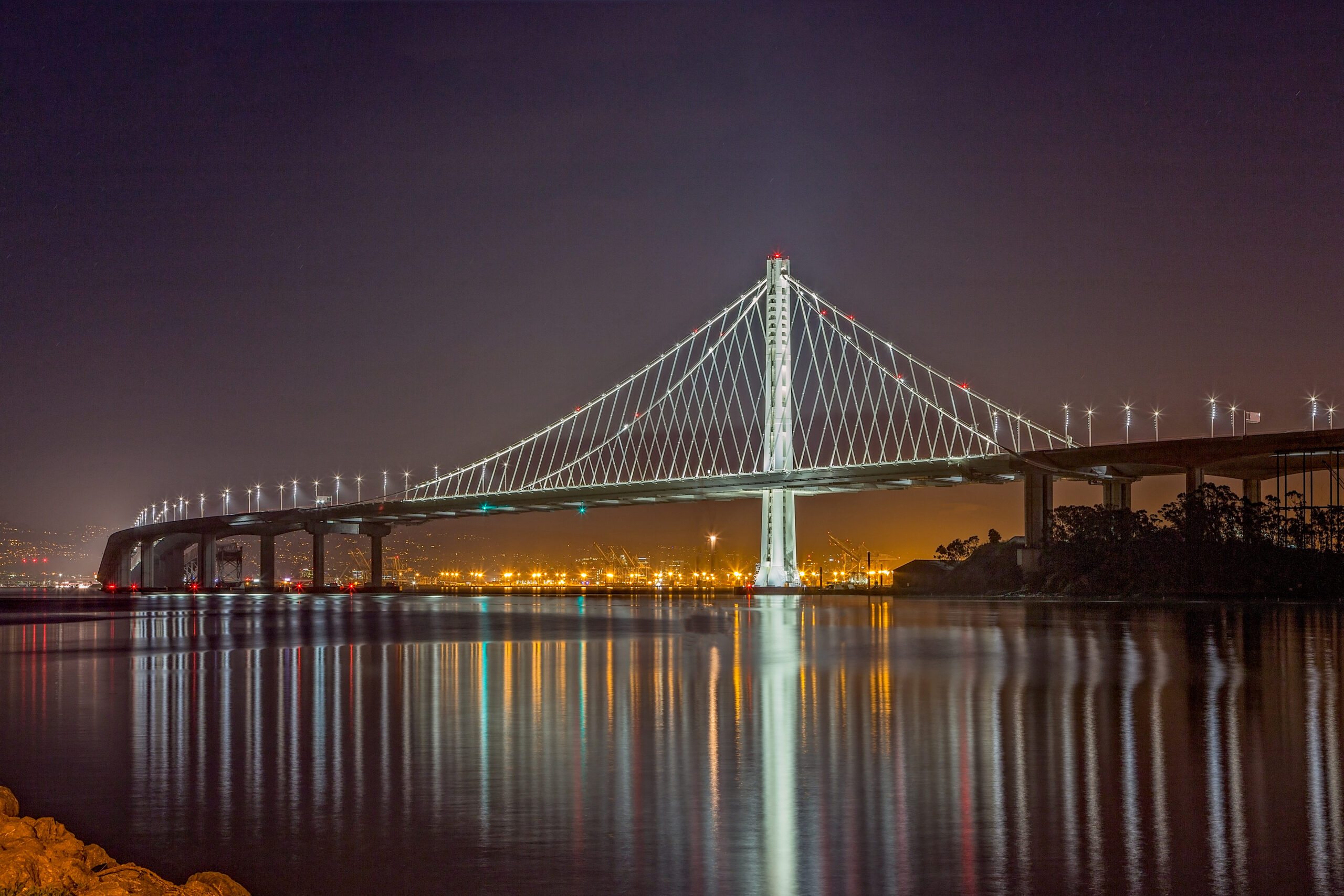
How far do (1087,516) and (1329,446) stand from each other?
14540 millimetres

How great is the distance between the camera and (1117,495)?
252 ft

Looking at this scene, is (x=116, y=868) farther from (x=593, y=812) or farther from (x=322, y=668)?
(x=322, y=668)

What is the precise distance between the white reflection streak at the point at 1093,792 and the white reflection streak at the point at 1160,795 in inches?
12.6

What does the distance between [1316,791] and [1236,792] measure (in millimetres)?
582

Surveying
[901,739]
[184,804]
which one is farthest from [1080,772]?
[184,804]

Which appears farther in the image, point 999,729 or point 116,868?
point 999,729

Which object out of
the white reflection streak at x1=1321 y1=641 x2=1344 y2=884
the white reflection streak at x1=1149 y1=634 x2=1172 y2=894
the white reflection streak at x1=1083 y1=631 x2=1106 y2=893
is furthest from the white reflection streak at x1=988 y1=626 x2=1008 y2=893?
the white reflection streak at x1=1321 y1=641 x2=1344 y2=884

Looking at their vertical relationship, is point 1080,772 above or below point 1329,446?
below

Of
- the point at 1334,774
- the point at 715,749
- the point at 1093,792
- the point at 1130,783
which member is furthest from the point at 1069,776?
the point at 715,749

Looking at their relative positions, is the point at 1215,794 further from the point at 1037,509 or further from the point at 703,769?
the point at 1037,509

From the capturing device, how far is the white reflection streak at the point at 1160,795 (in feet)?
23.4

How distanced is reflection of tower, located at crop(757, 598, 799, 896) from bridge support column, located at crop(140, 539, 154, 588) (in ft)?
385

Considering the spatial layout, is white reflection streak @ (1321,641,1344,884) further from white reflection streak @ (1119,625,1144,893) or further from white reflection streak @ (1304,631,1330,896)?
white reflection streak @ (1119,625,1144,893)

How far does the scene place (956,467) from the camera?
73875 millimetres
